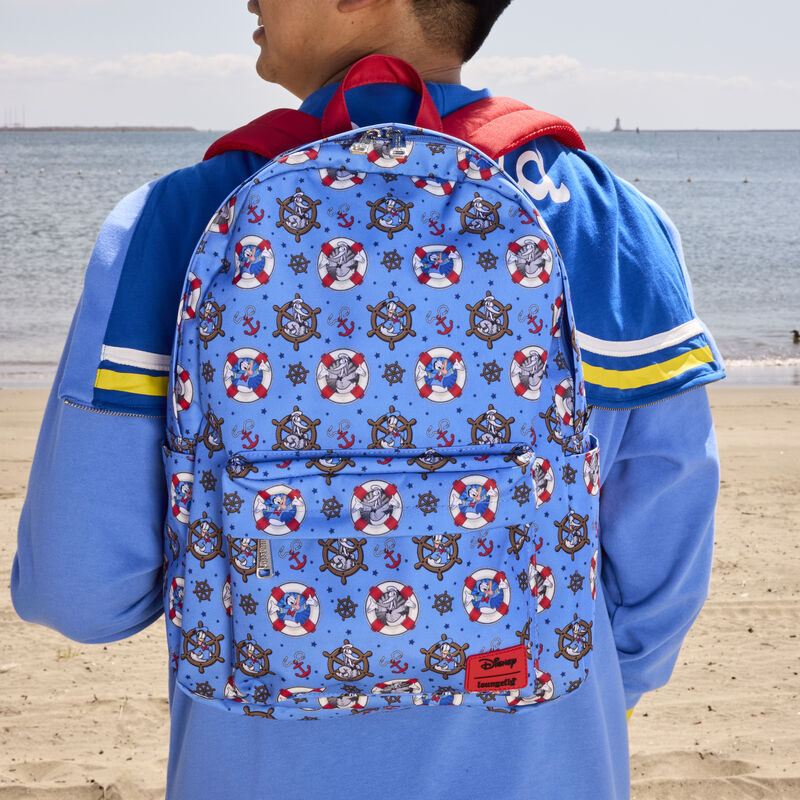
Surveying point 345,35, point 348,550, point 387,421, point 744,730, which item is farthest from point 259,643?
point 744,730

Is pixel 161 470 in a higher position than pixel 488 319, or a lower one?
lower

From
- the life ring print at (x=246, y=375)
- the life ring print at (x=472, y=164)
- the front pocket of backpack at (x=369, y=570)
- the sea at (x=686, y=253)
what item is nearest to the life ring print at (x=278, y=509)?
the front pocket of backpack at (x=369, y=570)

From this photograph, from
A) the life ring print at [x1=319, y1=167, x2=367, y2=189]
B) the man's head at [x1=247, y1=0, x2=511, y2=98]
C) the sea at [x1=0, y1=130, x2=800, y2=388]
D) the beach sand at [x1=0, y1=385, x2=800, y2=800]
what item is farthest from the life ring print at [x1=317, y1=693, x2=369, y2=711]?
the sea at [x1=0, y1=130, x2=800, y2=388]

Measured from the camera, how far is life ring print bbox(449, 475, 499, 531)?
3.63 ft

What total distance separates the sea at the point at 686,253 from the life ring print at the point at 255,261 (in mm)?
10129

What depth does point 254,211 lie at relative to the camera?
1072 millimetres

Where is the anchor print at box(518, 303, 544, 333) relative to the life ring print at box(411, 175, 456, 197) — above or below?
below

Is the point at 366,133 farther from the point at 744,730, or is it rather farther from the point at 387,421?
the point at 744,730

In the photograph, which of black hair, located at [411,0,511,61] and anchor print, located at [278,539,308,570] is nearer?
anchor print, located at [278,539,308,570]

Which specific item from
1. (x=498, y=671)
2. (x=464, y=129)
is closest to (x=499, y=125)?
(x=464, y=129)

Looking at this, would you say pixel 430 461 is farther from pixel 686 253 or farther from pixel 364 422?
pixel 686 253

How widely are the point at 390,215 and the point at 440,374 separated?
19 centimetres

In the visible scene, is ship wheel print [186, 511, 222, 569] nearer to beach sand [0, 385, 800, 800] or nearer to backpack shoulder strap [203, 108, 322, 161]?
backpack shoulder strap [203, 108, 322, 161]

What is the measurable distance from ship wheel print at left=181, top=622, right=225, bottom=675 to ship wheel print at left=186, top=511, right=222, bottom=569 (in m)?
0.08
